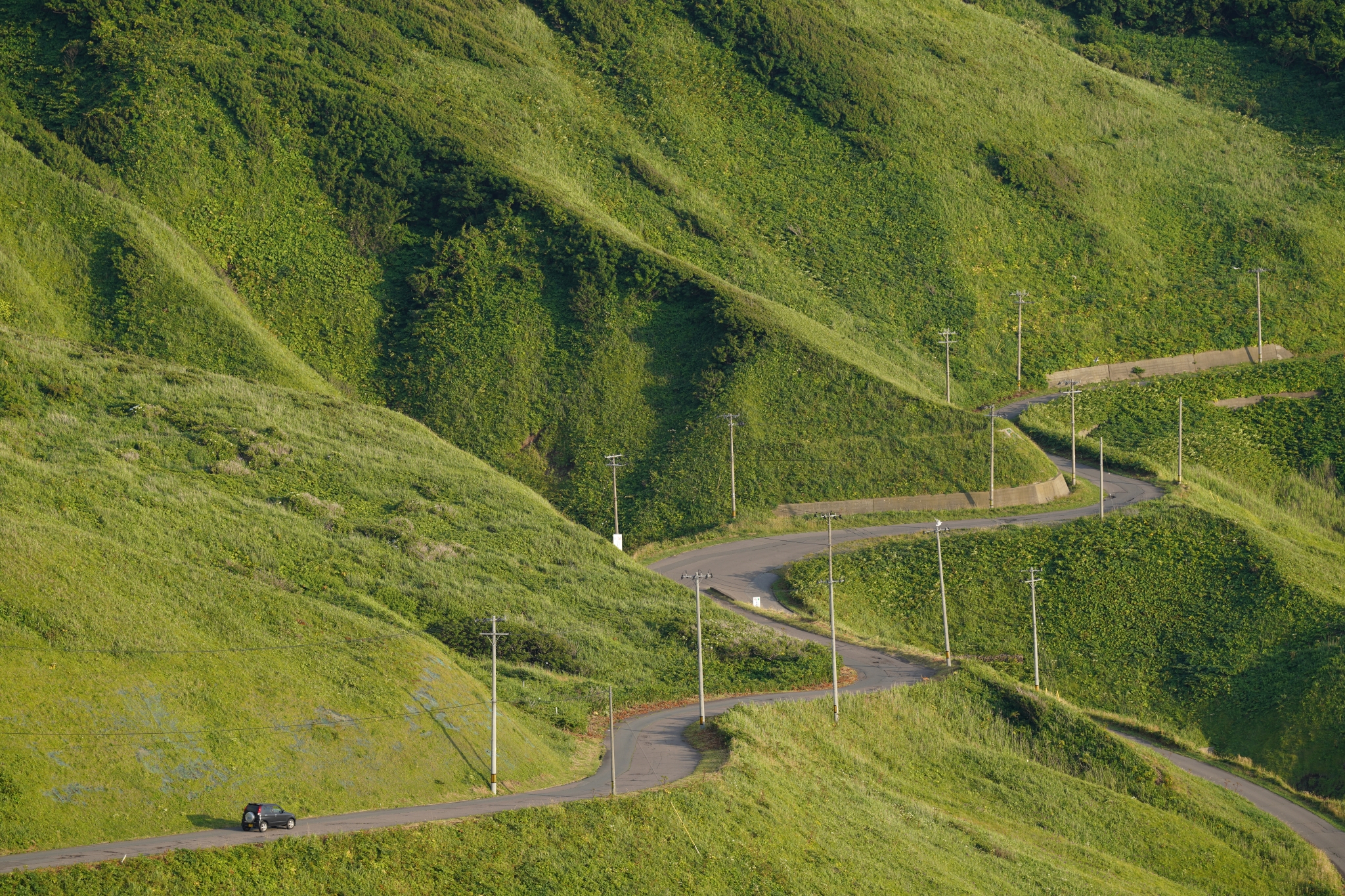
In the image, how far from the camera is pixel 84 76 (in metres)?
101

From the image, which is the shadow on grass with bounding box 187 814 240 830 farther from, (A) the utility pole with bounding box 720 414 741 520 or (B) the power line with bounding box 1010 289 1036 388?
(B) the power line with bounding box 1010 289 1036 388

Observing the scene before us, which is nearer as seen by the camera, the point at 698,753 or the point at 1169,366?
the point at 698,753

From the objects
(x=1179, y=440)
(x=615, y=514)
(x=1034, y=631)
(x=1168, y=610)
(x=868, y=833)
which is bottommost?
(x=1168, y=610)

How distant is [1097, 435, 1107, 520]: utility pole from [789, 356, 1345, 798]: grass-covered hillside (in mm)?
1392

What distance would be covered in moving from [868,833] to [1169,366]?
73.2m

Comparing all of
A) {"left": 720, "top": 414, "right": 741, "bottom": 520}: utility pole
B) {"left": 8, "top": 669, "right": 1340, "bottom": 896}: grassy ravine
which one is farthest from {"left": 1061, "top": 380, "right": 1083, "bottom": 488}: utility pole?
{"left": 8, "top": 669, "right": 1340, "bottom": 896}: grassy ravine

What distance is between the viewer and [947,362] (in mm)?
100750

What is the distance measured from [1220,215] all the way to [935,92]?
28.0 m

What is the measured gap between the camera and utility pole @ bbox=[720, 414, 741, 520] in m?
83.6

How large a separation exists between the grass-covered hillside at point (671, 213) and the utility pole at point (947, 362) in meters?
1.00

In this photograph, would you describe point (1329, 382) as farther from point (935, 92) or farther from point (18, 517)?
point (18, 517)

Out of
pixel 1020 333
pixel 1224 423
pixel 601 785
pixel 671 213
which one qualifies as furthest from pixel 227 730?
pixel 1020 333

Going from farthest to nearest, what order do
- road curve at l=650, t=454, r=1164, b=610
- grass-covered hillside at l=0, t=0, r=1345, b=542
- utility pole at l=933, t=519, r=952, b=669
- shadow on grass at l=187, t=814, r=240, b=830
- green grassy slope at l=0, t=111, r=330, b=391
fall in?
grass-covered hillside at l=0, t=0, r=1345, b=542 → green grassy slope at l=0, t=111, r=330, b=391 → road curve at l=650, t=454, r=1164, b=610 → utility pole at l=933, t=519, r=952, b=669 → shadow on grass at l=187, t=814, r=240, b=830

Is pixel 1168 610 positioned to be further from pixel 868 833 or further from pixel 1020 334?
pixel 1020 334
